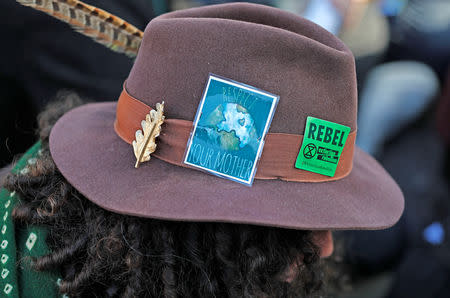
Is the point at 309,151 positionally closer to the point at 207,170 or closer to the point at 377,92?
the point at 207,170

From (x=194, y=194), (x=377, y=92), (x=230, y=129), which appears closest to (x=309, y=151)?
(x=230, y=129)

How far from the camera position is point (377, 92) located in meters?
3.12

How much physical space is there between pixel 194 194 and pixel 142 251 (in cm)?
23

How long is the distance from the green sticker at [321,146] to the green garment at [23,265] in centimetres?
73

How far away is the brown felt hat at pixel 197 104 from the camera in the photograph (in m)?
1.06

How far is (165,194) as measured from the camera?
1.07 metres

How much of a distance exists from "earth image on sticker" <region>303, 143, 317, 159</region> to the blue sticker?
13 centimetres

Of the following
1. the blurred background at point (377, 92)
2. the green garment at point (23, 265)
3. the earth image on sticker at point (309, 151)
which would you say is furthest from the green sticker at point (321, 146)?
the blurred background at point (377, 92)

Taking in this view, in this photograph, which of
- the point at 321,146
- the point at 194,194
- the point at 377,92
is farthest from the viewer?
the point at 377,92

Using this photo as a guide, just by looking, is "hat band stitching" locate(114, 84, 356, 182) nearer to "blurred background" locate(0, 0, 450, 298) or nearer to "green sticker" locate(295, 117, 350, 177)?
"green sticker" locate(295, 117, 350, 177)

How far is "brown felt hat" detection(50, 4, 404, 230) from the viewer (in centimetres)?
106

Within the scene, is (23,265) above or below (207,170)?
below

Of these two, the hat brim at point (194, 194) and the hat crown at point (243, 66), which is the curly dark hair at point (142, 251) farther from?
the hat crown at point (243, 66)

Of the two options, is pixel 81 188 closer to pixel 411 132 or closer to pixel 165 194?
pixel 165 194
